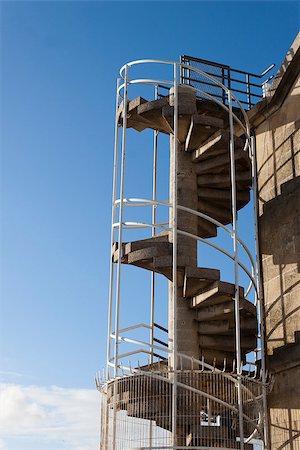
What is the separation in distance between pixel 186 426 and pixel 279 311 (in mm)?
4130

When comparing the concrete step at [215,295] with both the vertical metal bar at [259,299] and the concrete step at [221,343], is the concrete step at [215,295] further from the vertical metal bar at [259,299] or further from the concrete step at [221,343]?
the vertical metal bar at [259,299]

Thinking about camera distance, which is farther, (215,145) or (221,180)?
(221,180)

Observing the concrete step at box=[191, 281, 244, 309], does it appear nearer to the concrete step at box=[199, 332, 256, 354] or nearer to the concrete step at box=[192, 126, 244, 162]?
the concrete step at box=[199, 332, 256, 354]

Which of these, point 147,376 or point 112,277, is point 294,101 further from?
point 147,376

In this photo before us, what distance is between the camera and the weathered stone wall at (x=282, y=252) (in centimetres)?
1503

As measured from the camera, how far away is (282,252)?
16547 millimetres

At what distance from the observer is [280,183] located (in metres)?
17.4

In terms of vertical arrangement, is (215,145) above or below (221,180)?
above

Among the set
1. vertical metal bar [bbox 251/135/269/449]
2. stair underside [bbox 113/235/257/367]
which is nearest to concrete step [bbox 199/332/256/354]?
stair underside [bbox 113/235/257/367]

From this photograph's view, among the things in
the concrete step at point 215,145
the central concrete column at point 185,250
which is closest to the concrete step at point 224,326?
the central concrete column at point 185,250

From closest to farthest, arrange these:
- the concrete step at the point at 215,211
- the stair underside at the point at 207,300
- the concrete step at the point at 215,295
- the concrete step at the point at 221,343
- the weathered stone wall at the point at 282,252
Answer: the concrete step at the point at 215,295 < the stair underside at the point at 207,300 < the weathered stone wall at the point at 282,252 < the concrete step at the point at 221,343 < the concrete step at the point at 215,211

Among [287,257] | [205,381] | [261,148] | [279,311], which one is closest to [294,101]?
[261,148]

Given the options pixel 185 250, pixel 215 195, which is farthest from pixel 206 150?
pixel 185 250

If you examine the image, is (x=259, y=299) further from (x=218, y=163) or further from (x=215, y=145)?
(x=215, y=145)
